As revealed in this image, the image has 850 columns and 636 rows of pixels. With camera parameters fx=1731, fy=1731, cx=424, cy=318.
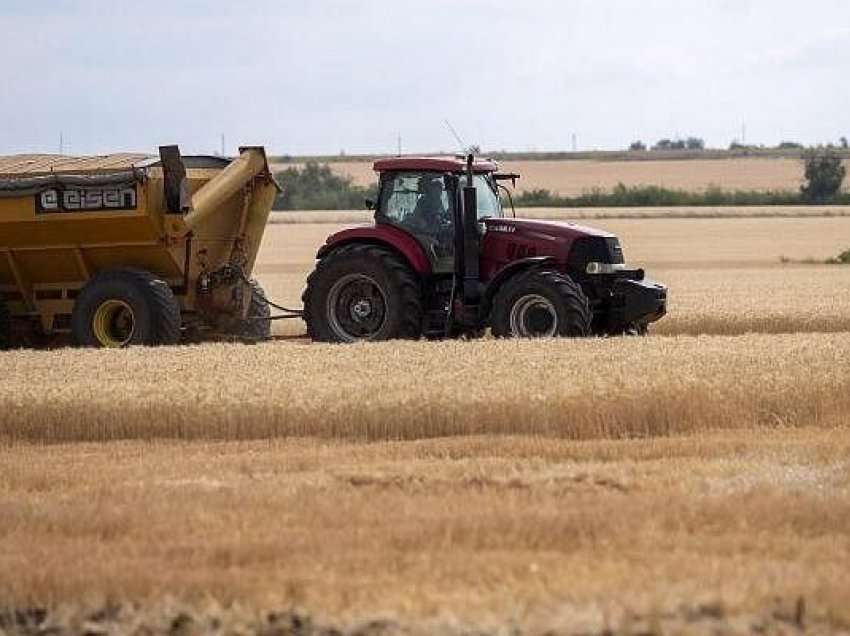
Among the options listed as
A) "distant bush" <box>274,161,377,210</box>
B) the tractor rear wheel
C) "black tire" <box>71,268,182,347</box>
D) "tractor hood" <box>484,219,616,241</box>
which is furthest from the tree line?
"tractor hood" <box>484,219,616,241</box>

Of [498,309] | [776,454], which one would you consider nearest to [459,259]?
[498,309]

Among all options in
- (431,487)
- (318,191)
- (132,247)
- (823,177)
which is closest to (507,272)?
(132,247)

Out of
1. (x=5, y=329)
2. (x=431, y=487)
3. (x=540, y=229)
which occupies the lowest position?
(x=431, y=487)

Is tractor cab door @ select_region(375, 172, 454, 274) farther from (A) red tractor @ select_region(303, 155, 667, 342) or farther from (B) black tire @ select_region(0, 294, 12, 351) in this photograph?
(B) black tire @ select_region(0, 294, 12, 351)

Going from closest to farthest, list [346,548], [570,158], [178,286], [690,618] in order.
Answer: [690,618]
[346,548]
[178,286]
[570,158]

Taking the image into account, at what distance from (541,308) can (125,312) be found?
14.3 ft

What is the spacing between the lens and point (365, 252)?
57.2ft

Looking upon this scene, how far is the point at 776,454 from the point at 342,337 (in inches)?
286

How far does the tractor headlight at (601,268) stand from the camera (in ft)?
55.9

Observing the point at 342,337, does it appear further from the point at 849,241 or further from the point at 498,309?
the point at 849,241

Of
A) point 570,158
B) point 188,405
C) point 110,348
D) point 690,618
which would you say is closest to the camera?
point 690,618

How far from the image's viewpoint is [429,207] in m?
17.5

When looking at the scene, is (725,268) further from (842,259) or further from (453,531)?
(453,531)

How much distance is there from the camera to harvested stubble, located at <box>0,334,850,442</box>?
41.7 ft
